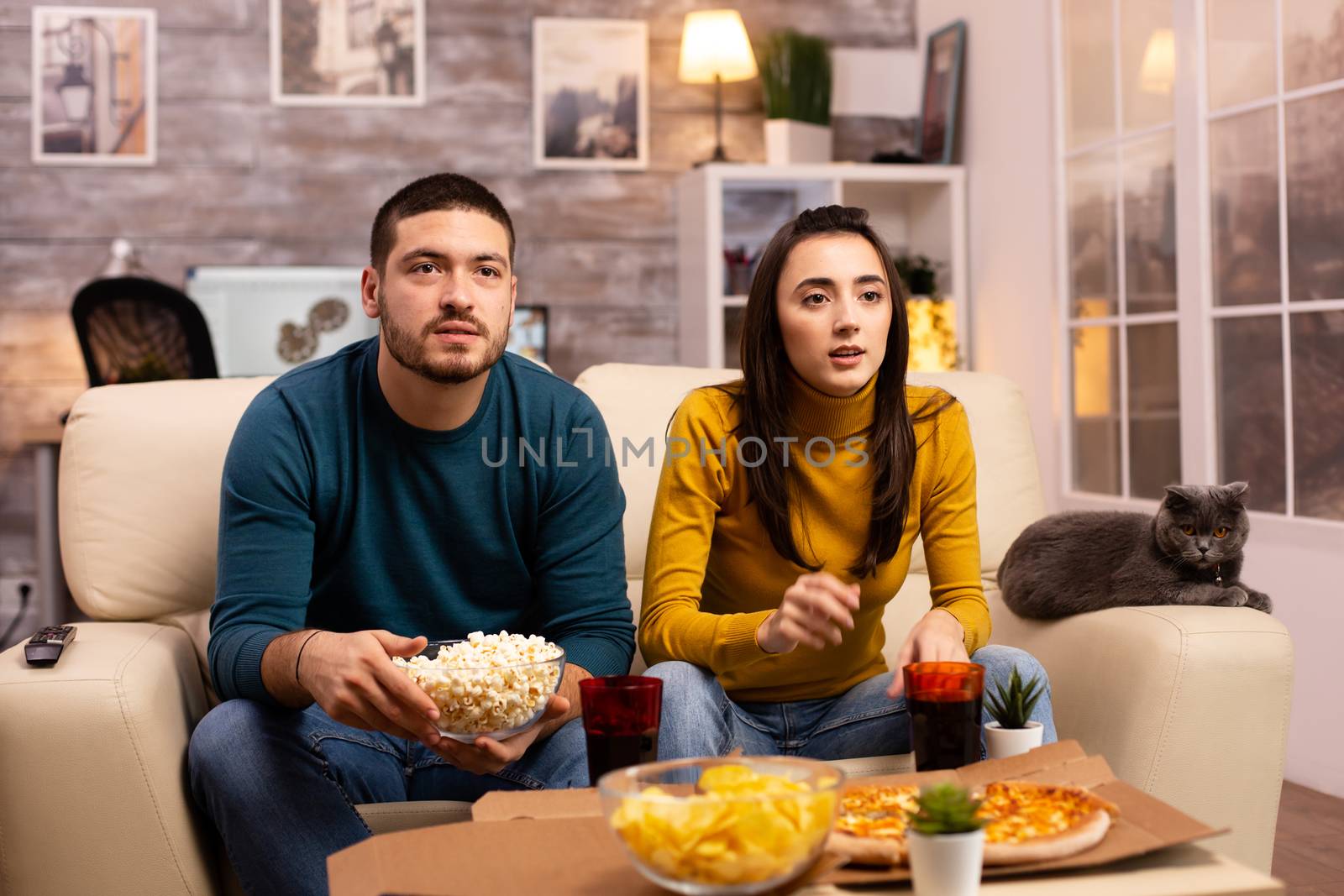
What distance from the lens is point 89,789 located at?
1.48 m

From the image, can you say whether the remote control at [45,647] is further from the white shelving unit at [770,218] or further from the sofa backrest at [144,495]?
the white shelving unit at [770,218]

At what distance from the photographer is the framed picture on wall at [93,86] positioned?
169 inches

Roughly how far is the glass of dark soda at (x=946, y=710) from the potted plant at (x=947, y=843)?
0.81 ft

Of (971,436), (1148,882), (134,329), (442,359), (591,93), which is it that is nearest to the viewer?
(1148,882)

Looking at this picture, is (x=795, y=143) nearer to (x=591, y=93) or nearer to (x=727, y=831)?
(x=591, y=93)

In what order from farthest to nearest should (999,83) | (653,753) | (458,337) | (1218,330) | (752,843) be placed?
(999,83) < (1218,330) < (458,337) < (653,753) < (752,843)

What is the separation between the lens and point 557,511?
1760 mm

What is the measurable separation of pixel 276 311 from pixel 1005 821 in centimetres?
374

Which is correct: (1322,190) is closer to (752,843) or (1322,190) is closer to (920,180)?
(920,180)

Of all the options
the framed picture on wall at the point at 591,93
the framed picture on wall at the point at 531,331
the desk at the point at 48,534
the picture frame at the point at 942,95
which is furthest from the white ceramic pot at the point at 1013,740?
the framed picture on wall at the point at 591,93

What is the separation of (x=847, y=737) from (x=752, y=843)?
80 cm

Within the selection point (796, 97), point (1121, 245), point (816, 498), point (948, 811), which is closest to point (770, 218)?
point (796, 97)

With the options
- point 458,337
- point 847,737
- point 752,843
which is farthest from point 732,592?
point 752,843

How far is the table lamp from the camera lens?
14.4 feet
